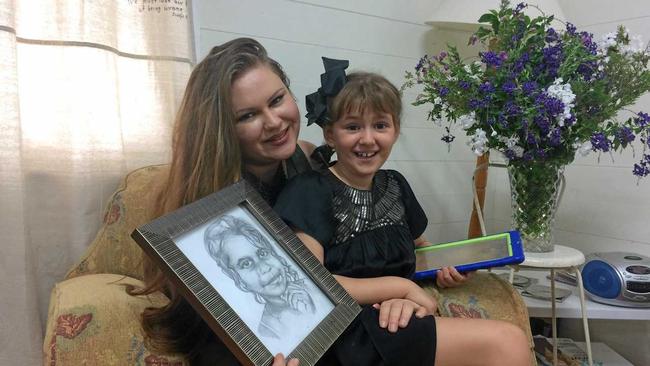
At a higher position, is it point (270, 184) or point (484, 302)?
point (270, 184)

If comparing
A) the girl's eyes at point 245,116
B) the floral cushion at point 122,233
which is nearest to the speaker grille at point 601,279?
the girl's eyes at point 245,116

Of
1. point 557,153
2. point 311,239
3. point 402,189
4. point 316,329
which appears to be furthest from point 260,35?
point 316,329

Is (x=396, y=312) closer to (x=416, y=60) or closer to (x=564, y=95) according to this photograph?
(x=564, y=95)

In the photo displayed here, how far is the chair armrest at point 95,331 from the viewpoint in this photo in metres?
0.88

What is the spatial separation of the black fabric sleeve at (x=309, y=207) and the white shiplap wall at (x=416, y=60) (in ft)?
2.42

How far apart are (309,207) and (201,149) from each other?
0.28 metres

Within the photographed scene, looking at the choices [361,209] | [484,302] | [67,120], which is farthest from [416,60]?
[67,120]

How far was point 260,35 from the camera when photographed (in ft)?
5.64

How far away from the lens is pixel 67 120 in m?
1.34

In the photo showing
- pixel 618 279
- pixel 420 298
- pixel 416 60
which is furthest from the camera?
pixel 416 60

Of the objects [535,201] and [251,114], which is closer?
[251,114]

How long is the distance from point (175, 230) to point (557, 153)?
3.31 ft

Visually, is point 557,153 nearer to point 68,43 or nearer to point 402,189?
point 402,189

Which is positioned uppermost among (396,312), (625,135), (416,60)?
(416,60)
